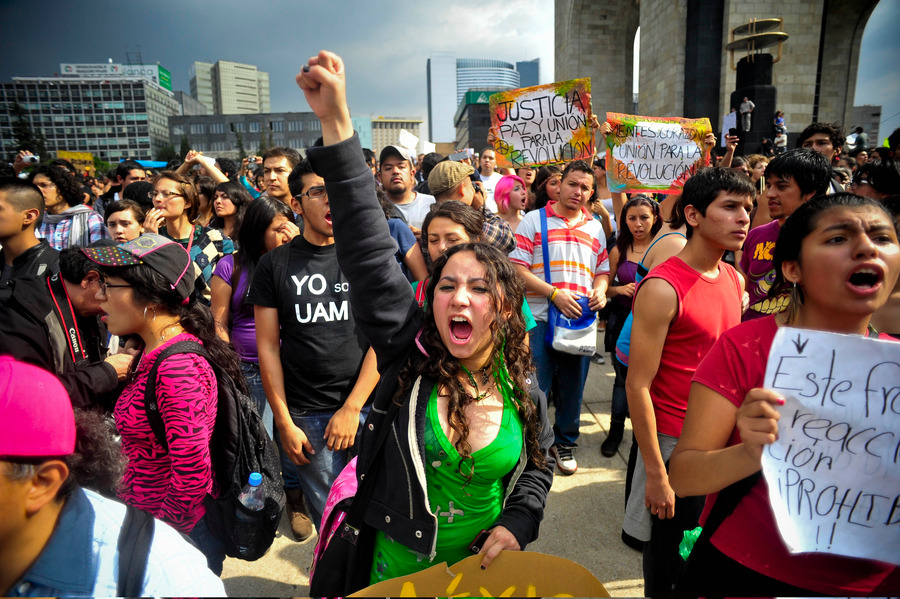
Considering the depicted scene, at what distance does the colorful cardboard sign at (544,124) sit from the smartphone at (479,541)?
4144mm

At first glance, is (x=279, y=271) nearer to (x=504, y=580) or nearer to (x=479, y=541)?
(x=479, y=541)

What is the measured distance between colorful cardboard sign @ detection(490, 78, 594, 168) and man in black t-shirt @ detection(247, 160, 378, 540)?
119 inches

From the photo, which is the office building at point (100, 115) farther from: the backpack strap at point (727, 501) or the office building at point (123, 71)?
the backpack strap at point (727, 501)

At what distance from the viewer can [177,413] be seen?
1657mm

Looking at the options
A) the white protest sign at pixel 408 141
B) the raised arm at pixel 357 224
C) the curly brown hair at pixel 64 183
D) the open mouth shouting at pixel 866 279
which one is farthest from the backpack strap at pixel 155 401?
the white protest sign at pixel 408 141

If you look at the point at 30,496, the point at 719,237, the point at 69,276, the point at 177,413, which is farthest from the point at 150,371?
the point at 719,237

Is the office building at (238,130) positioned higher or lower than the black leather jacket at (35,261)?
higher

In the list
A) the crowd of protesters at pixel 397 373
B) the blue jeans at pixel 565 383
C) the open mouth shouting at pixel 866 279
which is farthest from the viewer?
the blue jeans at pixel 565 383

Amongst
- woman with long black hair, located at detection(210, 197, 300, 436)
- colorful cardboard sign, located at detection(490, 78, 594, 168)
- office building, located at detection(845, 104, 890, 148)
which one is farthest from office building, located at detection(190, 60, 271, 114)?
woman with long black hair, located at detection(210, 197, 300, 436)

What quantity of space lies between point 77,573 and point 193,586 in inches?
7.4

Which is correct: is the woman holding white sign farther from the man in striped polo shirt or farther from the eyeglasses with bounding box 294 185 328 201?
the man in striped polo shirt

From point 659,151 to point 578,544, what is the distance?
343 centimetres

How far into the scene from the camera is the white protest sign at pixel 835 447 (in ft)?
3.36

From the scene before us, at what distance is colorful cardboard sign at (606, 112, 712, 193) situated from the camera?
176 inches
